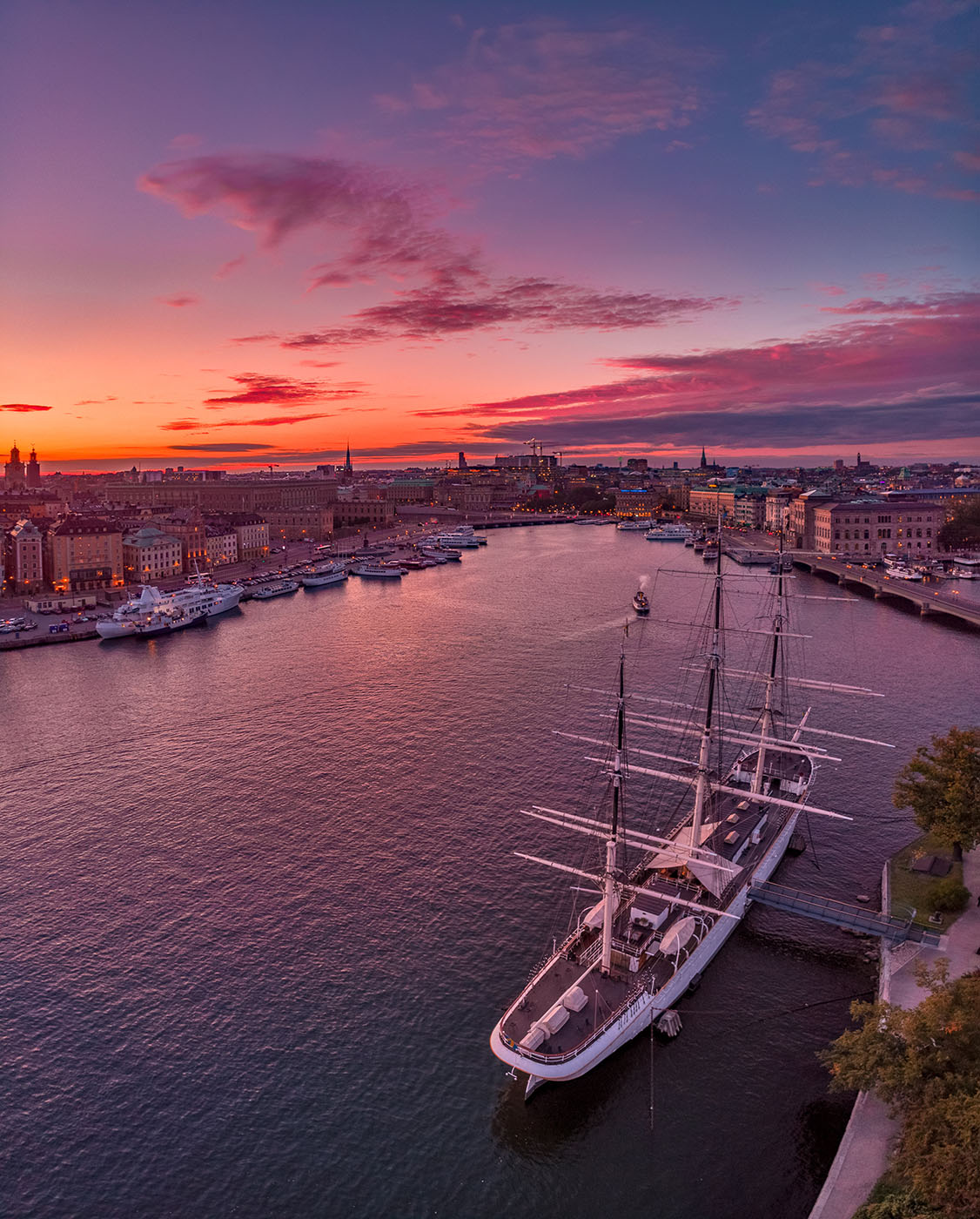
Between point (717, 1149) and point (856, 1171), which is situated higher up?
point (856, 1171)

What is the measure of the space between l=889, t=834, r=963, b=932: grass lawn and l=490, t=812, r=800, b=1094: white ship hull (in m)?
5.48

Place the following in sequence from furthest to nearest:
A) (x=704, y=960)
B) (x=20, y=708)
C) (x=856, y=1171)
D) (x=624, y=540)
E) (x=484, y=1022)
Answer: (x=624, y=540)
(x=20, y=708)
(x=704, y=960)
(x=484, y=1022)
(x=856, y=1171)

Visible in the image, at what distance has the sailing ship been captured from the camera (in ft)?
80.1

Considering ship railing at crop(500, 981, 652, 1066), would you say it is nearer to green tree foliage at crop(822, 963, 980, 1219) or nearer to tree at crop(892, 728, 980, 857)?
green tree foliage at crop(822, 963, 980, 1219)

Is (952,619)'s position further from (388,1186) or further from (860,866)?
(388,1186)

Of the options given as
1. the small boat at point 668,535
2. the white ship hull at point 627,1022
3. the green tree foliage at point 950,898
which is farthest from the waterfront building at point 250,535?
the green tree foliage at point 950,898

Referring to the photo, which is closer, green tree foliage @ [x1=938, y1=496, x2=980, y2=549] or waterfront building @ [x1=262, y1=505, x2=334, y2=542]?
green tree foliage @ [x1=938, y1=496, x2=980, y2=549]

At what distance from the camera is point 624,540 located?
194875mm

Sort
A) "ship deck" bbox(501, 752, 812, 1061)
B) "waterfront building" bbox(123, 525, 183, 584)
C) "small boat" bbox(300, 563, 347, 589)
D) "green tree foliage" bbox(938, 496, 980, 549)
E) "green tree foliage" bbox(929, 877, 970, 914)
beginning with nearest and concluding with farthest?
"ship deck" bbox(501, 752, 812, 1061) → "green tree foliage" bbox(929, 877, 970, 914) → "waterfront building" bbox(123, 525, 183, 584) → "small boat" bbox(300, 563, 347, 589) → "green tree foliage" bbox(938, 496, 980, 549)

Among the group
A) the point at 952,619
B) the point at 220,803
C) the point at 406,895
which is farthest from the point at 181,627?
the point at 952,619

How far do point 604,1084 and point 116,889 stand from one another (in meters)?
22.4

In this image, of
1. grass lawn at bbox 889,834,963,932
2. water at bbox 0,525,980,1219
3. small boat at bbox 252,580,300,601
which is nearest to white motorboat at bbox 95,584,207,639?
small boat at bbox 252,580,300,601

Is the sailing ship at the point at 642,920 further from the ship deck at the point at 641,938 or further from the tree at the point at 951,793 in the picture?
the tree at the point at 951,793

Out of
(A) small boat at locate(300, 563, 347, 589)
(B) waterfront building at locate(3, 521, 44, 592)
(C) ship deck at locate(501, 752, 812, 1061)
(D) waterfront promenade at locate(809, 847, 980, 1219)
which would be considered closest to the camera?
(D) waterfront promenade at locate(809, 847, 980, 1219)
